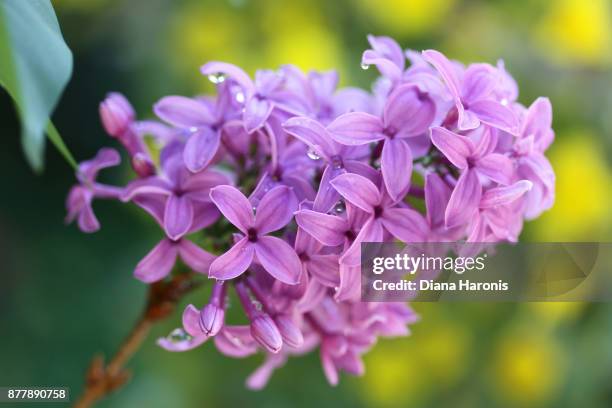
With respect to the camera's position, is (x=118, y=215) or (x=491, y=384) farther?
(x=491, y=384)

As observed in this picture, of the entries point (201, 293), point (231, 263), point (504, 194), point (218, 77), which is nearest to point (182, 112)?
point (218, 77)

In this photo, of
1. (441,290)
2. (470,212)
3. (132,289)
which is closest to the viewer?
(470,212)

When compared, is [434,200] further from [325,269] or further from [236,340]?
[236,340]

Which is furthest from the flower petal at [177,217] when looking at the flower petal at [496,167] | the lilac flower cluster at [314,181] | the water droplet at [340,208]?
the flower petal at [496,167]

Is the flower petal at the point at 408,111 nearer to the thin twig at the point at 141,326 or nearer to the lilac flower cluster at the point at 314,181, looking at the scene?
the lilac flower cluster at the point at 314,181

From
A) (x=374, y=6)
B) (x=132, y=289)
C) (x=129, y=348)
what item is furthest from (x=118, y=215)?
(x=129, y=348)

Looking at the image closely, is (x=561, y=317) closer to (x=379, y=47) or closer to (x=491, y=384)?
(x=491, y=384)
